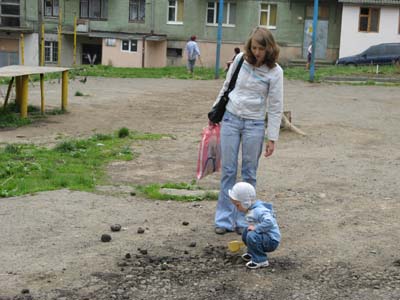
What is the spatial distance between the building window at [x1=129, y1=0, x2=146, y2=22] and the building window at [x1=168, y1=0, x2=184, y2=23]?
168 centimetres

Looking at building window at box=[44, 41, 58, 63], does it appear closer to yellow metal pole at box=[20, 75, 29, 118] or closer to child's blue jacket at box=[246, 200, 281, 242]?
yellow metal pole at box=[20, 75, 29, 118]

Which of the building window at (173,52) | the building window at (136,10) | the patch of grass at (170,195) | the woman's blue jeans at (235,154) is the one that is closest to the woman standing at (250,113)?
the woman's blue jeans at (235,154)

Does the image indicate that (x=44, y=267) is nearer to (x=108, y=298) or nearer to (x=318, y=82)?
(x=108, y=298)

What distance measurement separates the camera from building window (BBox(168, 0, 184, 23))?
43.1 metres

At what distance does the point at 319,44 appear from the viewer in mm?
41719

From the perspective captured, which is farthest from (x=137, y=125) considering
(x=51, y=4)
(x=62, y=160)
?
(x=51, y=4)

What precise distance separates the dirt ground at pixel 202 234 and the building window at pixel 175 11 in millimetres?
31629

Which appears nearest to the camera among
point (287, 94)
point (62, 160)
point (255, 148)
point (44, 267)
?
point (44, 267)

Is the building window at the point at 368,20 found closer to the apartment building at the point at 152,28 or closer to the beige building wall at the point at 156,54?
the apartment building at the point at 152,28

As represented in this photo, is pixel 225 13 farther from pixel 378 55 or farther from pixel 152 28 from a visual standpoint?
pixel 378 55

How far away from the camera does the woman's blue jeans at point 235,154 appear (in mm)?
6012

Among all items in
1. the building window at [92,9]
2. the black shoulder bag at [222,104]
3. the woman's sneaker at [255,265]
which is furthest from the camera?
the building window at [92,9]

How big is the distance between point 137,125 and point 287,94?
8.76 m

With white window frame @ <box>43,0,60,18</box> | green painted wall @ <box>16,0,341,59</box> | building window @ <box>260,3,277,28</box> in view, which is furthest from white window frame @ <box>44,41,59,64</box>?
building window @ <box>260,3,277,28</box>
